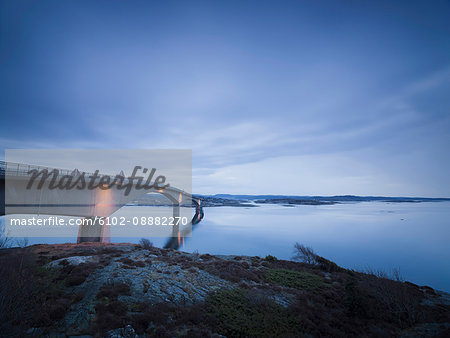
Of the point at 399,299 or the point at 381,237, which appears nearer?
the point at 399,299

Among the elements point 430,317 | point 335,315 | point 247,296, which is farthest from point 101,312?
point 430,317

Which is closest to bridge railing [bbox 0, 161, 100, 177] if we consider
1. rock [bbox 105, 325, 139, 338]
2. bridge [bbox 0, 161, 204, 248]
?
bridge [bbox 0, 161, 204, 248]

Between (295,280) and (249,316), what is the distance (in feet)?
22.1

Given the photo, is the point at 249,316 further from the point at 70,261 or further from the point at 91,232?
the point at 91,232

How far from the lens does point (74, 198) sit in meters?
22.7

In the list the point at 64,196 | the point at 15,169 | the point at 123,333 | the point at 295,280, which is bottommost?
the point at 295,280

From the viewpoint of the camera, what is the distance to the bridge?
664 inches

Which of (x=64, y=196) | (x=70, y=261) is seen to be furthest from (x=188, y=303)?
(x=64, y=196)

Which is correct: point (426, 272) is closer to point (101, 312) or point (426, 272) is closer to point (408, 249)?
point (408, 249)

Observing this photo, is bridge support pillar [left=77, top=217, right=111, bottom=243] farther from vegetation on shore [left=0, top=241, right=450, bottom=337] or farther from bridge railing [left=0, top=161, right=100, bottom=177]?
vegetation on shore [left=0, top=241, right=450, bottom=337]

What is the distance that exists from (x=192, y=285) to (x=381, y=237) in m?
49.4

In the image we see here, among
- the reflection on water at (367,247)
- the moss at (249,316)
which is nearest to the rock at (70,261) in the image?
the moss at (249,316)

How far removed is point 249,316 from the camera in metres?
8.39

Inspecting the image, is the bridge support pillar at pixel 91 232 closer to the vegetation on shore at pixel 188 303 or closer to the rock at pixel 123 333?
the vegetation on shore at pixel 188 303
